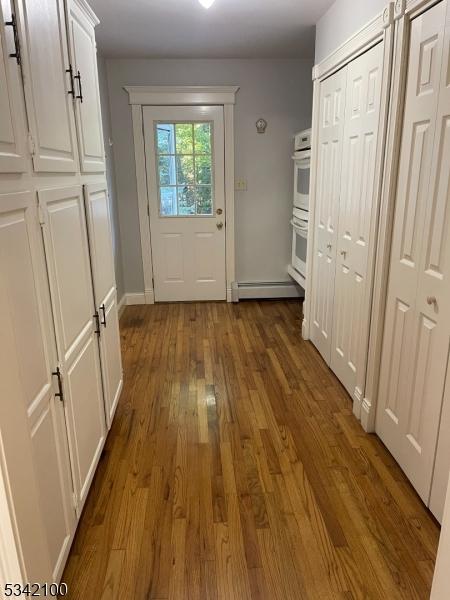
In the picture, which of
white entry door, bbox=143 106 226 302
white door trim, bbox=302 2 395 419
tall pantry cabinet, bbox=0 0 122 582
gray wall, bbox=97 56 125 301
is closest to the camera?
tall pantry cabinet, bbox=0 0 122 582

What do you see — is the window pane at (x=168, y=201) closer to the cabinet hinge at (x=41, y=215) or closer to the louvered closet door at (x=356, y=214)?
the louvered closet door at (x=356, y=214)

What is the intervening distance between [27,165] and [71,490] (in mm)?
1193

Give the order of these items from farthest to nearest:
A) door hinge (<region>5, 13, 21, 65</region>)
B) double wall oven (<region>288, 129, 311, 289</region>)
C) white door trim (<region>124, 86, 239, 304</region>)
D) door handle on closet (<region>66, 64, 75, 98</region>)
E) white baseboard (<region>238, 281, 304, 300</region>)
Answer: white baseboard (<region>238, 281, 304, 300</region>), white door trim (<region>124, 86, 239, 304</region>), double wall oven (<region>288, 129, 311, 289</region>), door handle on closet (<region>66, 64, 75, 98</region>), door hinge (<region>5, 13, 21, 65</region>)

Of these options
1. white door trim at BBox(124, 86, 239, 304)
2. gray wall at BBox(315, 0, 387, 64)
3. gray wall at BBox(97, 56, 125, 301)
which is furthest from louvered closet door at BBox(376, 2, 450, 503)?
gray wall at BBox(97, 56, 125, 301)

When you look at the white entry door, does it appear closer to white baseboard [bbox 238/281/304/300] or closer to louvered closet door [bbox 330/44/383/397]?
white baseboard [bbox 238/281/304/300]

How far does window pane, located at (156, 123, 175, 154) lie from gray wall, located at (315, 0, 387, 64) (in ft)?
5.58

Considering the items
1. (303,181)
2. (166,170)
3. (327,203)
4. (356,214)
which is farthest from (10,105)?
(166,170)

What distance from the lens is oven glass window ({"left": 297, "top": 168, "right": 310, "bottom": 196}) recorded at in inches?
155

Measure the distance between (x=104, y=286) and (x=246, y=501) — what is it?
130cm

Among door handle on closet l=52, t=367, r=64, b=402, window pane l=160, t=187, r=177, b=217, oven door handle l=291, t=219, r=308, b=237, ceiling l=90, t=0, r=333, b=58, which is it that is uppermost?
ceiling l=90, t=0, r=333, b=58

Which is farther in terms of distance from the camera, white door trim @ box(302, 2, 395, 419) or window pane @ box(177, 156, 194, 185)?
window pane @ box(177, 156, 194, 185)

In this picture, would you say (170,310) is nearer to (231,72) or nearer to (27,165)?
(231,72)

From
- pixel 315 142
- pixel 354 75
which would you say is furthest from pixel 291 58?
pixel 354 75

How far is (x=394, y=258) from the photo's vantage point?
2.09 meters
